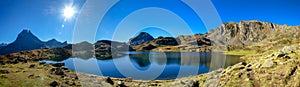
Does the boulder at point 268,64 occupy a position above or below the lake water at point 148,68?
above

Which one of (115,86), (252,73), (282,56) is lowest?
(115,86)

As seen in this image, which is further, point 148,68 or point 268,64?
point 148,68

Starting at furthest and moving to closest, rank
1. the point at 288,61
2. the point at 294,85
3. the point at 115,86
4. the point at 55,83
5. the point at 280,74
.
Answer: the point at 115,86 < the point at 55,83 < the point at 288,61 < the point at 280,74 < the point at 294,85

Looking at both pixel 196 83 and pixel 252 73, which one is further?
pixel 196 83

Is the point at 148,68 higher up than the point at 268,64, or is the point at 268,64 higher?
the point at 268,64

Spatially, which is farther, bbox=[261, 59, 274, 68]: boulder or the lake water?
the lake water

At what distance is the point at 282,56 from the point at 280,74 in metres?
6.53

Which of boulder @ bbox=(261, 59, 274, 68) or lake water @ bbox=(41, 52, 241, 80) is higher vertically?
boulder @ bbox=(261, 59, 274, 68)

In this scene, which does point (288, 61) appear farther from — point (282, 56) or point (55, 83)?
point (55, 83)

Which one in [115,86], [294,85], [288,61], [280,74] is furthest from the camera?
[115,86]

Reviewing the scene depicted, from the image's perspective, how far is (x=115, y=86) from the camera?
38.2m

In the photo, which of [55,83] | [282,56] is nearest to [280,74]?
[282,56]

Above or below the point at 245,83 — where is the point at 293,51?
above

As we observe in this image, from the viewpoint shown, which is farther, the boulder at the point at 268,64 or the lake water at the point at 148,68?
the lake water at the point at 148,68
